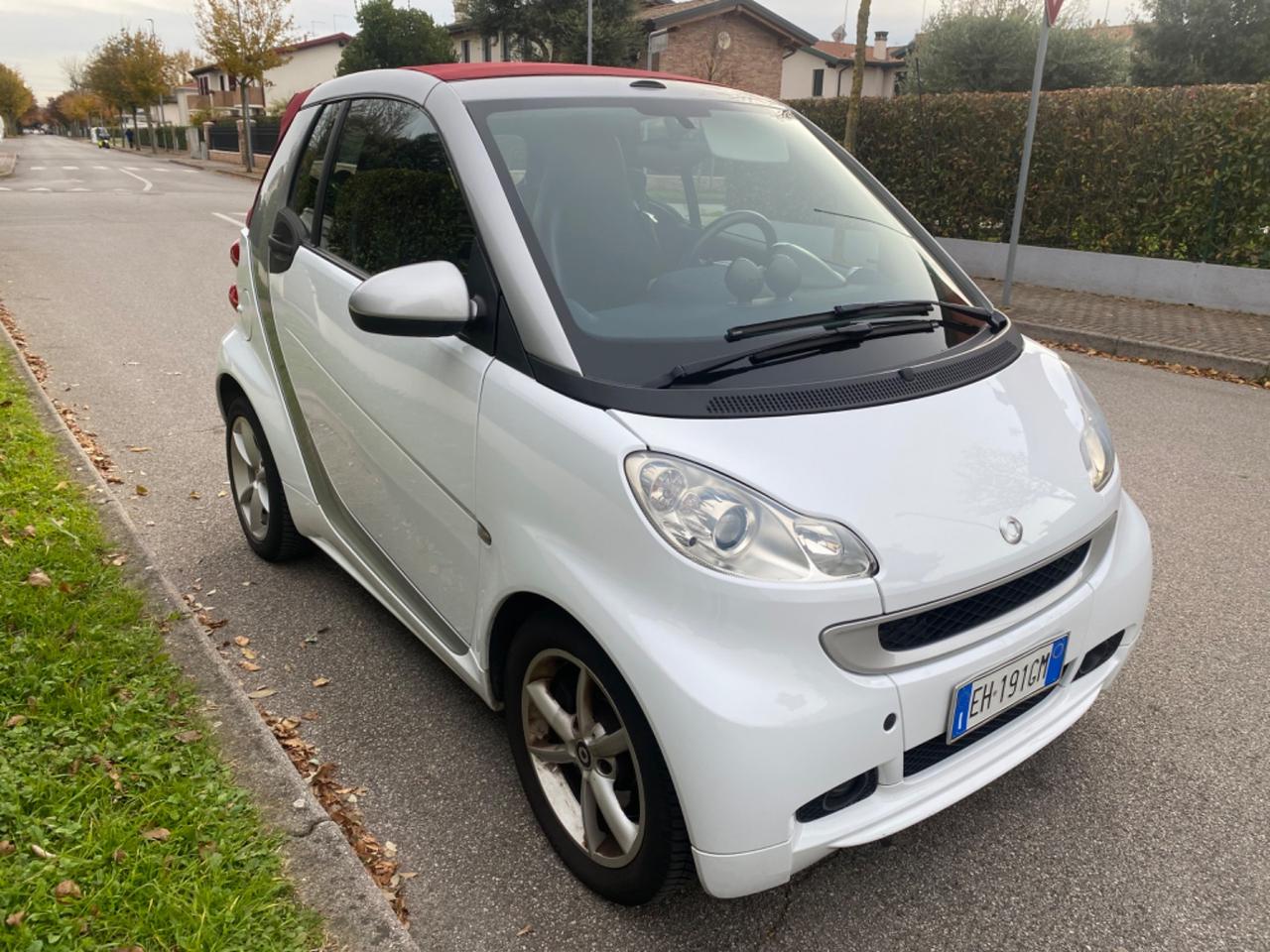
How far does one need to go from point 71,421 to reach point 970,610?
5358 mm

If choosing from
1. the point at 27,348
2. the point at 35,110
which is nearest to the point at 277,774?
the point at 27,348

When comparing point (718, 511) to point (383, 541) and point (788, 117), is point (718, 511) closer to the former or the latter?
point (383, 541)

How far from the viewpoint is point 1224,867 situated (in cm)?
237

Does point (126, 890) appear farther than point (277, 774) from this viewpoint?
No

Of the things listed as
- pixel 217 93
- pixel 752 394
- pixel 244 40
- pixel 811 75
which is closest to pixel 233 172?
pixel 244 40

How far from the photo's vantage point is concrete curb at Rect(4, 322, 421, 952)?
2080mm

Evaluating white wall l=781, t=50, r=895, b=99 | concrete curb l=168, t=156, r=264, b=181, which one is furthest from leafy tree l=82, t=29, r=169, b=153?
white wall l=781, t=50, r=895, b=99

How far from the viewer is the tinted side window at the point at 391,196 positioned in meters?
Answer: 2.57

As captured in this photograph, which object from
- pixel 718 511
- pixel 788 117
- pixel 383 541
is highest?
pixel 788 117

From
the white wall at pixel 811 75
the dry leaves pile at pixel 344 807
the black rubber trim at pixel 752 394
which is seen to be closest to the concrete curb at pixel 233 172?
the white wall at pixel 811 75

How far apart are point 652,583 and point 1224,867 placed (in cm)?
160

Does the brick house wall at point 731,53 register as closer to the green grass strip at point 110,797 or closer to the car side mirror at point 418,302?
the green grass strip at point 110,797

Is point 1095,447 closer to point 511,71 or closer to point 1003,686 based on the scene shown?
point 1003,686

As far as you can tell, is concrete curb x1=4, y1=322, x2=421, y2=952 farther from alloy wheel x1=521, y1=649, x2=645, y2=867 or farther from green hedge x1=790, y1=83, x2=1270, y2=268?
green hedge x1=790, y1=83, x2=1270, y2=268
